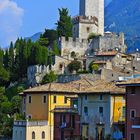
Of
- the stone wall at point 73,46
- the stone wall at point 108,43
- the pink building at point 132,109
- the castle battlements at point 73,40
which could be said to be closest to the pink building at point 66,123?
the pink building at point 132,109

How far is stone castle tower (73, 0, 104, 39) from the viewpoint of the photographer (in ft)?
411

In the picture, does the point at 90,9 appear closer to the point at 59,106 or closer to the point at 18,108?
the point at 18,108

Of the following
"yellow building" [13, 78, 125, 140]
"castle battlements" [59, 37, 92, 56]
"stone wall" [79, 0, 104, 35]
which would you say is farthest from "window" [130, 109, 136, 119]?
"stone wall" [79, 0, 104, 35]

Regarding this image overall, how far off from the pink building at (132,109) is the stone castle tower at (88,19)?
62447mm

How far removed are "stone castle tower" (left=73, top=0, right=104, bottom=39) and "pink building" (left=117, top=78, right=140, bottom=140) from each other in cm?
6245

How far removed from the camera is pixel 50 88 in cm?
7912

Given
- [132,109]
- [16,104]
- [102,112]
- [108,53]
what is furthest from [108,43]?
[132,109]

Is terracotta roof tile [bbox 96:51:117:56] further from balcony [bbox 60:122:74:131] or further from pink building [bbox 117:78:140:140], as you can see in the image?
pink building [bbox 117:78:140:140]

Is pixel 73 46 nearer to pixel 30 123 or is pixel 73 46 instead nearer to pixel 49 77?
pixel 49 77

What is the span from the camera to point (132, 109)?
62.1 m

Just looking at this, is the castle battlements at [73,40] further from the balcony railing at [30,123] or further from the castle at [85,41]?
the balcony railing at [30,123]

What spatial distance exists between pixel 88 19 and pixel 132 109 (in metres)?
65.6

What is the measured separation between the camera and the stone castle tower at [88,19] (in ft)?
411

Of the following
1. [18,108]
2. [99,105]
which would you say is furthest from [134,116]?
[18,108]
